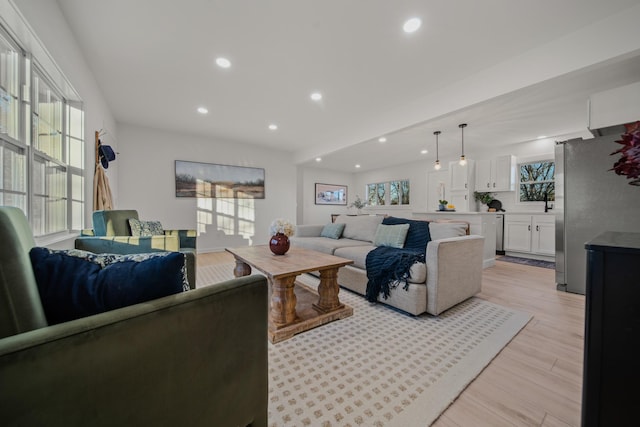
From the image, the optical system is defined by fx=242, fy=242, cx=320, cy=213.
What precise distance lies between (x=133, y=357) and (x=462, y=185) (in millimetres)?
6480

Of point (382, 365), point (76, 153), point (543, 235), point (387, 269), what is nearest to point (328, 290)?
point (387, 269)

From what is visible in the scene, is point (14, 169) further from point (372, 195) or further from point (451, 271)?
point (372, 195)

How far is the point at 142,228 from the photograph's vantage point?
2713 millimetres

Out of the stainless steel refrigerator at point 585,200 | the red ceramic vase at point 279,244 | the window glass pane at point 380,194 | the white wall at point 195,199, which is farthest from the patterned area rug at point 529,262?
the white wall at point 195,199

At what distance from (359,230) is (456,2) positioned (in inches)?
106

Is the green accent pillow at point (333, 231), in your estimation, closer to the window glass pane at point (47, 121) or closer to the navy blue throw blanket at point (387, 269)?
the navy blue throw blanket at point (387, 269)

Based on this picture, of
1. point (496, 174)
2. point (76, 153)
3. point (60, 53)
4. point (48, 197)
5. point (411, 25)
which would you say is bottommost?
point (48, 197)

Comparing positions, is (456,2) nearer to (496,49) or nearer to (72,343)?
(496,49)

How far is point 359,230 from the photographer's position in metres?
3.74

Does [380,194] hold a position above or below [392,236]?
above

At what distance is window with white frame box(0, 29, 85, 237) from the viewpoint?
5.06ft

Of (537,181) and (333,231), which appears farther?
(537,181)

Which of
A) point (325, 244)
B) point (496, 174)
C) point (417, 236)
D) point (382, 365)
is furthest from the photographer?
point (496, 174)

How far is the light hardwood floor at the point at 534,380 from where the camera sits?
1141mm
